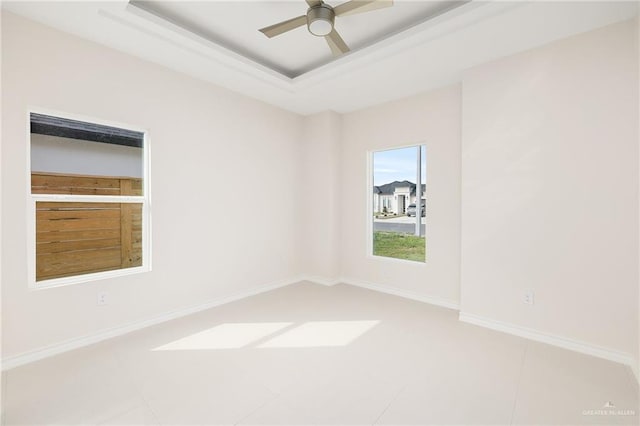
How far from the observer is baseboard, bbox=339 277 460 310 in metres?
3.60

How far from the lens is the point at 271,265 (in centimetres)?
436

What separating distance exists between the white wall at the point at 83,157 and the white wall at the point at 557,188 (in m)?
3.50

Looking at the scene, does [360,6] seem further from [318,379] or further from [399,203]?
[399,203]

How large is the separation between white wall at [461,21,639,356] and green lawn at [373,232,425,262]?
3.75ft

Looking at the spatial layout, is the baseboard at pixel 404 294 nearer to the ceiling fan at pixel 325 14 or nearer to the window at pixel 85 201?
the window at pixel 85 201

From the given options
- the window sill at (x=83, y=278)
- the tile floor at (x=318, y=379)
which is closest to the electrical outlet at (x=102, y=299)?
the window sill at (x=83, y=278)

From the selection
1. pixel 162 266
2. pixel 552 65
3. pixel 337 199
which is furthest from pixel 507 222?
pixel 162 266

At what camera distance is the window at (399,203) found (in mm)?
4074

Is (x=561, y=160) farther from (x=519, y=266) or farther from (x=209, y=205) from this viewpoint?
(x=209, y=205)

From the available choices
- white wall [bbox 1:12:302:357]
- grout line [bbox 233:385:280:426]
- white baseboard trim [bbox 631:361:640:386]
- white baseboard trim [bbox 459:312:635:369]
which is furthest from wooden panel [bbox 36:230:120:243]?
white baseboard trim [bbox 631:361:640:386]

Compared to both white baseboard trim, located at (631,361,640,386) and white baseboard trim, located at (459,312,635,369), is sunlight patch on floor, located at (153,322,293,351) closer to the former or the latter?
Result: white baseboard trim, located at (459,312,635,369)

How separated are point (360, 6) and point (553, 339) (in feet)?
10.5

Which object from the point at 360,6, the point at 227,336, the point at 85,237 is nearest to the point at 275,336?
the point at 227,336

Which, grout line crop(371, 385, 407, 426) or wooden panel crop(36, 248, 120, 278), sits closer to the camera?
grout line crop(371, 385, 407, 426)
